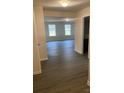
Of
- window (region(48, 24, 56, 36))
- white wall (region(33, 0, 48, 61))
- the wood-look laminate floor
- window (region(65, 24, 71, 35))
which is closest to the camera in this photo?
the wood-look laminate floor

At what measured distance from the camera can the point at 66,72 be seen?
12.6 ft

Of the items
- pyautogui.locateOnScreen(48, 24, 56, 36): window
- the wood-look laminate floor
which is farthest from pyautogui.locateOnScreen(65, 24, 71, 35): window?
the wood-look laminate floor

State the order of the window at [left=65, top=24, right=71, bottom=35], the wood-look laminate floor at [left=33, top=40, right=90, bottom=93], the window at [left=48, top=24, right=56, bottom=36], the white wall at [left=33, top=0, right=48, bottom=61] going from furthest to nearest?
the window at [left=65, top=24, right=71, bottom=35], the window at [left=48, top=24, right=56, bottom=36], the white wall at [left=33, top=0, right=48, bottom=61], the wood-look laminate floor at [left=33, top=40, right=90, bottom=93]

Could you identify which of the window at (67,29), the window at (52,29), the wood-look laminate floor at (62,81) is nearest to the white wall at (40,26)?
the wood-look laminate floor at (62,81)

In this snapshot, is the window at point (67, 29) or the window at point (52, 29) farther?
the window at point (67, 29)

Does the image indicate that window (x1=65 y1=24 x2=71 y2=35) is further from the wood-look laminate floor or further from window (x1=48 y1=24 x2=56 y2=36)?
the wood-look laminate floor

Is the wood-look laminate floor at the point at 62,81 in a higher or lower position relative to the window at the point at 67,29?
lower

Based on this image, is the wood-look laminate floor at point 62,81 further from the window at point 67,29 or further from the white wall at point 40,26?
the window at point 67,29

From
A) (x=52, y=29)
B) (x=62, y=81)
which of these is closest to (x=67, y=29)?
(x=52, y=29)

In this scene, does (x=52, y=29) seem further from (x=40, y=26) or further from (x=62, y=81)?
(x=62, y=81)

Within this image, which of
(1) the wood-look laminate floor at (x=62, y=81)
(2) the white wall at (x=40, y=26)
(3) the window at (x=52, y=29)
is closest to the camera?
(1) the wood-look laminate floor at (x=62, y=81)

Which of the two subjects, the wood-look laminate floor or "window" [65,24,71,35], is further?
"window" [65,24,71,35]
